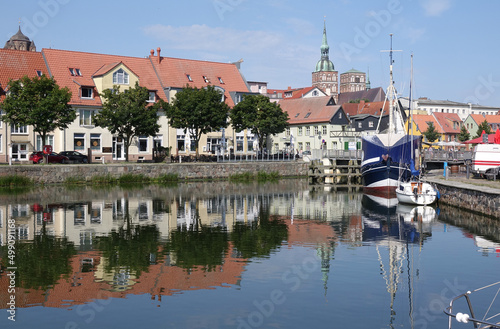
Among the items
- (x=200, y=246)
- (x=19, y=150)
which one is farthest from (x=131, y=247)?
(x=19, y=150)

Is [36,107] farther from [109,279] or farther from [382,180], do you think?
[109,279]

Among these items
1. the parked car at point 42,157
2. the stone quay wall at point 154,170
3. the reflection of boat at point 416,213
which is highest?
the parked car at point 42,157

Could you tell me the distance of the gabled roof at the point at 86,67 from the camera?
7144 centimetres

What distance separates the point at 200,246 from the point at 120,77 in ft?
167

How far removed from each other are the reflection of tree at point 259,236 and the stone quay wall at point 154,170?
27197 mm

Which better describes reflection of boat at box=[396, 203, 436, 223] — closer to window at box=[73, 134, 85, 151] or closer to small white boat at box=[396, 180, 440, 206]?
small white boat at box=[396, 180, 440, 206]

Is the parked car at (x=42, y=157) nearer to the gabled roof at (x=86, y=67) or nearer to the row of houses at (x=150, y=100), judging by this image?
the row of houses at (x=150, y=100)

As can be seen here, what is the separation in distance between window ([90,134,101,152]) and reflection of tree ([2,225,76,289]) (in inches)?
1703

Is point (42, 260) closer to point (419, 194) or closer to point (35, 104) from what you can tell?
point (419, 194)

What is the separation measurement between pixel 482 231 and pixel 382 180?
74.2 ft

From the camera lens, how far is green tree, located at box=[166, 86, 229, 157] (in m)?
69.6

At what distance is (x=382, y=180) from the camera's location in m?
52.4

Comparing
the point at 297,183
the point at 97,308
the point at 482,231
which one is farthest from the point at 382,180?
the point at 97,308

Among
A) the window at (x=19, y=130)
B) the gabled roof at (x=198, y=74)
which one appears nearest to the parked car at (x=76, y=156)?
the window at (x=19, y=130)
